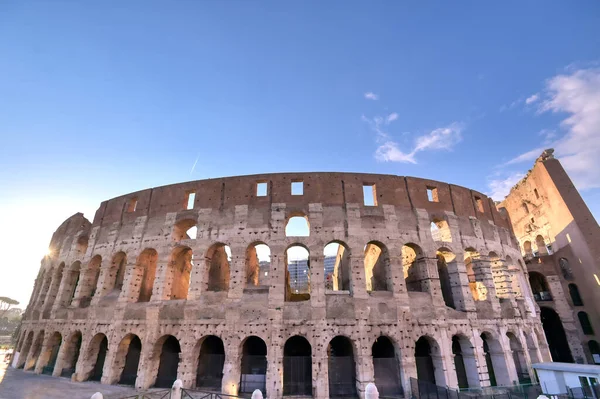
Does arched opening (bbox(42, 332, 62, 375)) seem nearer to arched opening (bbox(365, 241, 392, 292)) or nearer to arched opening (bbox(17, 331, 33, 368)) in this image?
arched opening (bbox(17, 331, 33, 368))

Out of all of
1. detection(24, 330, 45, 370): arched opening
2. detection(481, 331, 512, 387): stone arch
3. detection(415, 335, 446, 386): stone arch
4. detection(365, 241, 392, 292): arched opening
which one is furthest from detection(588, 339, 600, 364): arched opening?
detection(24, 330, 45, 370): arched opening

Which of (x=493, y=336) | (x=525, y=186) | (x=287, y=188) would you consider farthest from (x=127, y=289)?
(x=525, y=186)

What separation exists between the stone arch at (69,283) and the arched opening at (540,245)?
3610 cm

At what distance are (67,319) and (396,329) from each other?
1863 centimetres

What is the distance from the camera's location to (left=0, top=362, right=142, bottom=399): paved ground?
38.4 ft

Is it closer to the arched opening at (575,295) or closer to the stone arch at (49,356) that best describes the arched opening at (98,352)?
the stone arch at (49,356)

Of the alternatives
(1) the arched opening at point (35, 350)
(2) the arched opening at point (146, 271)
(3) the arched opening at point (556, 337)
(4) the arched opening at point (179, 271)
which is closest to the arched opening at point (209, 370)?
(4) the arched opening at point (179, 271)

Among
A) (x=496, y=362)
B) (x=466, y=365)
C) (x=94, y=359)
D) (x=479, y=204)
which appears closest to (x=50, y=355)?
(x=94, y=359)

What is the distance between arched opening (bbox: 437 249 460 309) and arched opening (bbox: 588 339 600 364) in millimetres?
12557

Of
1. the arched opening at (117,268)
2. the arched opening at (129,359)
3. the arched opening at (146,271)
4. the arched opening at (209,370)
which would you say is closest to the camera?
the arched opening at (209,370)

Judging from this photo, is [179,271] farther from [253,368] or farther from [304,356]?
[304,356]

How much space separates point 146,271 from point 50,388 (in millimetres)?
6287

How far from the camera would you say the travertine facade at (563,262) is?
20047 mm

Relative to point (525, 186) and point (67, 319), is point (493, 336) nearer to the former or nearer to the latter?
point (525, 186)
